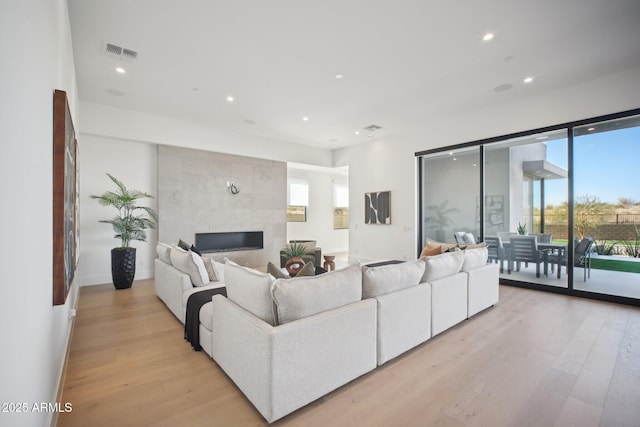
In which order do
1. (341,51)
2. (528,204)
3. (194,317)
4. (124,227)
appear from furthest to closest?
(528,204) → (124,227) → (341,51) → (194,317)

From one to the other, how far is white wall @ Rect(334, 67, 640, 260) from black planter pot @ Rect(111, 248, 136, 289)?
17.4 feet

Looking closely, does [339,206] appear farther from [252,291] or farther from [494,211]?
[252,291]

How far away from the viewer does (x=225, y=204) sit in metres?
→ 6.60

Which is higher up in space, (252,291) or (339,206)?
(339,206)

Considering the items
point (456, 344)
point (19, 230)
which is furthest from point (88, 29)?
point (456, 344)

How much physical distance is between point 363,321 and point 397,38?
10.1 ft

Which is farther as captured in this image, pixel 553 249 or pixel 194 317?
pixel 553 249

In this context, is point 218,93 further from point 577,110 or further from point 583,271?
point 583,271

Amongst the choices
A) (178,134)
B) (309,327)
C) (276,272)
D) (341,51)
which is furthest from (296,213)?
(309,327)

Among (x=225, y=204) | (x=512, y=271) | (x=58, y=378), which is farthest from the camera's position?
(x=225, y=204)

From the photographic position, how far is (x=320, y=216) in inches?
373

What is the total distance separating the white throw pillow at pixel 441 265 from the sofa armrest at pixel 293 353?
97 centimetres

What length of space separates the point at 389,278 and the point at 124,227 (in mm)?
4763

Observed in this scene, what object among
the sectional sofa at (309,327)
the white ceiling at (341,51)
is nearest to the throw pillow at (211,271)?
the sectional sofa at (309,327)
